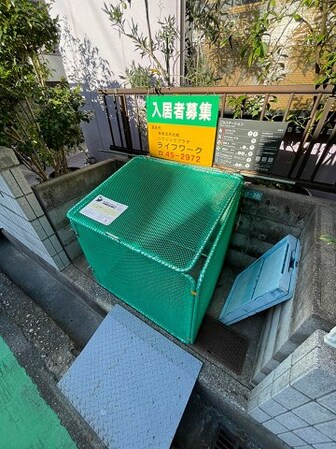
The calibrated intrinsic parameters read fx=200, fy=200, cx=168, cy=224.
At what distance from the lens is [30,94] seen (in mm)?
1948

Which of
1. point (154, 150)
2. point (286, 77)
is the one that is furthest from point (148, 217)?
point (286, 77)

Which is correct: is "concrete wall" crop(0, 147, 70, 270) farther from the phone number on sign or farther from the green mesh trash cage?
the phone number on sign

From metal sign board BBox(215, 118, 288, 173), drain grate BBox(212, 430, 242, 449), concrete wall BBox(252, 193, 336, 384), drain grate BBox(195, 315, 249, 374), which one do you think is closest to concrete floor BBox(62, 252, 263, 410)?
drain grate BBox(195, 315, 249, 374)

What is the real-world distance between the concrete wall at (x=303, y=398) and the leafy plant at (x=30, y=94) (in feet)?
8.39

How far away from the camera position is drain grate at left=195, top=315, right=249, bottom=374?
1803mm

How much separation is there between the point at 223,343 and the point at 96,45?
4.67 m

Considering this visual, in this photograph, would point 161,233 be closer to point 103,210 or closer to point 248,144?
point 103,210

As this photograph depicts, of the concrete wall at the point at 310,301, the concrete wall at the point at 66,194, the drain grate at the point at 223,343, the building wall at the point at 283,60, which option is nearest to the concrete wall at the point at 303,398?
the concrete wall at the point at 310,301

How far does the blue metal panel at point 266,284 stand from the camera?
151 centimetres

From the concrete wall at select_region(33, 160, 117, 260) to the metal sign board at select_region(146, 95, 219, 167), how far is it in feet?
2.72

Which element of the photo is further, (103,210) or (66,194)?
(66,194)

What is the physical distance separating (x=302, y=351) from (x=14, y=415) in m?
2.43


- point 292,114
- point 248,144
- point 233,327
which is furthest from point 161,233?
point 292,114

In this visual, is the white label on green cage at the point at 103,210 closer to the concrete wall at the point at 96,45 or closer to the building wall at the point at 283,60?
the concrete wall at the point at 96,45
